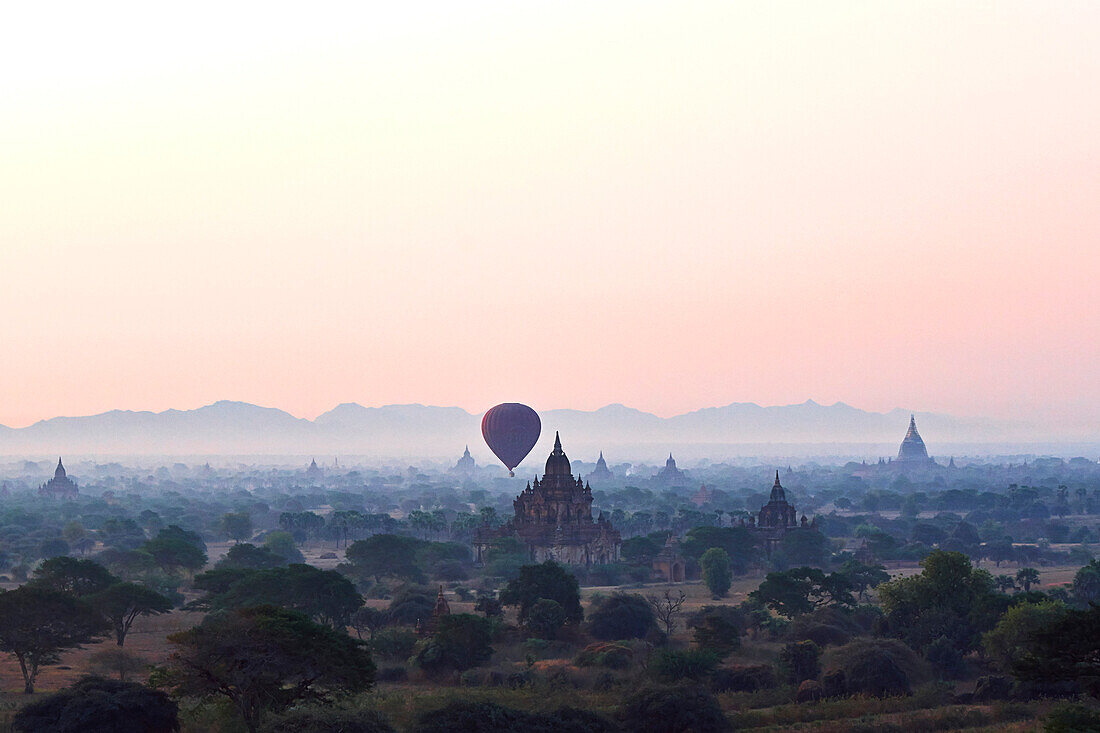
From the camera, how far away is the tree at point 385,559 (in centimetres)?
10375

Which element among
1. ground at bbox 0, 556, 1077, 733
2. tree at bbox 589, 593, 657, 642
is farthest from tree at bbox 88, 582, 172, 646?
tree at bbox 589, 593, 657, 642

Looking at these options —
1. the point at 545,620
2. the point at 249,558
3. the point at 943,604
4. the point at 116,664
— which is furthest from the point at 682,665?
the point at 249,558

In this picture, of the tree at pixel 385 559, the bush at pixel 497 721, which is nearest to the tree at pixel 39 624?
the bush at pixel 497 721

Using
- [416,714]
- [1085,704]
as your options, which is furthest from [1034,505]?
[416,714]

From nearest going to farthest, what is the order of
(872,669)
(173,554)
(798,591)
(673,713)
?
1. (673,713)
2. (872,669)
3. (798,591)
4. (173,554)

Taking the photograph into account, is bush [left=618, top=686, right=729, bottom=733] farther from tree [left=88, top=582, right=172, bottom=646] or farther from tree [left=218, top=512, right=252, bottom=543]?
tree [left=218, top=512, right=252, bottom=543]

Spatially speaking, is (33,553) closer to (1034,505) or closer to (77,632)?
(77,632)

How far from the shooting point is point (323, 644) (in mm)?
40969

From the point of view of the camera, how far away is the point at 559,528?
115688mm

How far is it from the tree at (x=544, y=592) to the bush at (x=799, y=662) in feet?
63.7

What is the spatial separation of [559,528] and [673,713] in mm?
73911

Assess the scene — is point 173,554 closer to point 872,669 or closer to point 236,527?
point 236,527

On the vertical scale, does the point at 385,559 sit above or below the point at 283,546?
above

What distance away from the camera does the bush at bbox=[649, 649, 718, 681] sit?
52.6m
